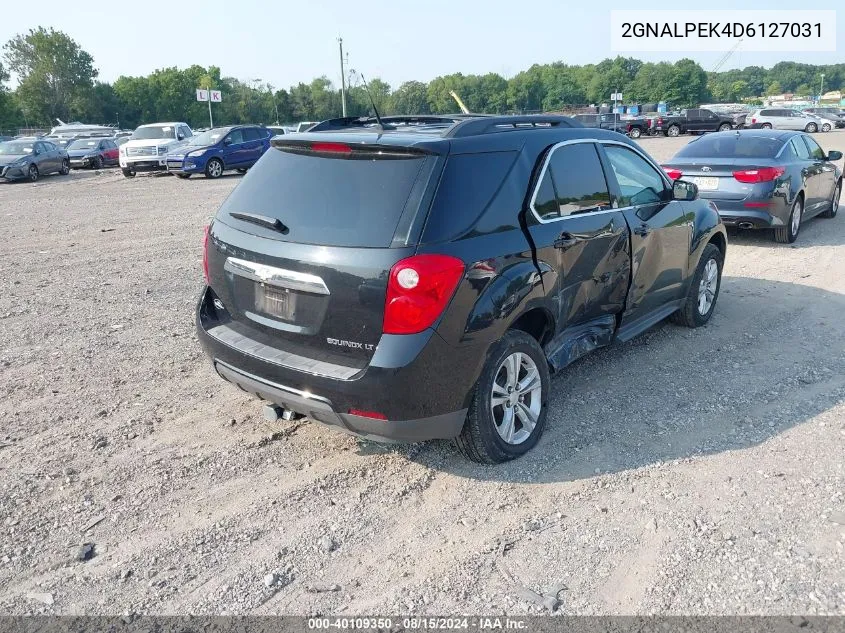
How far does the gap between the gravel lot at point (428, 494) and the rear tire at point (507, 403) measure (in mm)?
154

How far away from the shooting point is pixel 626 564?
10.5 ft

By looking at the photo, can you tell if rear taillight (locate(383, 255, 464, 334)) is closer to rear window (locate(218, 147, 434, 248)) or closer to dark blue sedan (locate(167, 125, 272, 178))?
rear window (locate(218, 147, 434, 248))

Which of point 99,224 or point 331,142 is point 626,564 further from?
point 99,224

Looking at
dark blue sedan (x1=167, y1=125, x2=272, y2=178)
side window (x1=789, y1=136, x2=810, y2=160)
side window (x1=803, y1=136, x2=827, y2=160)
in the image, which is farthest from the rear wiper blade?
dark blue sedan (x1=167, y1=125, x2=272, y2=178)

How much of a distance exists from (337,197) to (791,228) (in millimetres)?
8528

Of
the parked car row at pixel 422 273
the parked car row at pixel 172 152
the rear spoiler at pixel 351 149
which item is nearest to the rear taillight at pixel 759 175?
the parked car row at pixel 422 273

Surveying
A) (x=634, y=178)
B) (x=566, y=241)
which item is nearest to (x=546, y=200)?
(x=566, y=241)

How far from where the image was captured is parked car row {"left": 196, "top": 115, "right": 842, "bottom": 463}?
11.3ft

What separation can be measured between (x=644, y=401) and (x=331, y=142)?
271 centimetres

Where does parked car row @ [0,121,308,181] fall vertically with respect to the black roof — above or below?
above

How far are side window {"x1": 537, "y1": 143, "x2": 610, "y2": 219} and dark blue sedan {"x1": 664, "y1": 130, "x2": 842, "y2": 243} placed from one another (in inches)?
207

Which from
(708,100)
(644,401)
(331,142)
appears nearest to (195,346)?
(331,142)

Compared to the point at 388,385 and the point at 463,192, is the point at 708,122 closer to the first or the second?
the point at 463,192

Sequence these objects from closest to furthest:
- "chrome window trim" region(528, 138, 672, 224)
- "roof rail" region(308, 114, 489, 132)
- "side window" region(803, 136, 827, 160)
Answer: "chrome window trim" region(528, 138, 672, 224) < "roof rail" region(308, 114, 489, 132) < "side window" region(803, 136, 827, 160)
